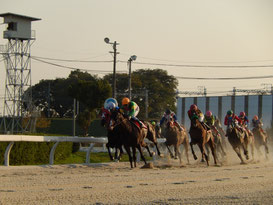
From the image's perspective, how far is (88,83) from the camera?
57250 mm

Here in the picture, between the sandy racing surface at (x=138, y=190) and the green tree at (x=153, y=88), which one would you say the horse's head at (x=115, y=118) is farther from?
the green tree at (x=153, y=88)

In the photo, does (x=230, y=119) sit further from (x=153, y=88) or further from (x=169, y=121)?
(x=153, y=88)

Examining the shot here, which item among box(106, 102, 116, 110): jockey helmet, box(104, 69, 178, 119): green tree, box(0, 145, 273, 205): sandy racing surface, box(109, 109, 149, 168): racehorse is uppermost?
box(104, 69, 178, 119): green tree

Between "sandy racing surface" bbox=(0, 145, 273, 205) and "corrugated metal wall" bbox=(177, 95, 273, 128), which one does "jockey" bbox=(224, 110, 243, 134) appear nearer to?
"sandy racing surface" bbox=(0, 145, 273, 205)

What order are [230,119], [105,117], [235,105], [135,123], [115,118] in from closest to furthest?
[115,118]
[105,117]
[135,123]
[230,119]
[235,105]

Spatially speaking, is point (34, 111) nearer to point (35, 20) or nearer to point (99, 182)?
point (35, 20)

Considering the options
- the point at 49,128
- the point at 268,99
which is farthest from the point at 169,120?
the point at 49,128

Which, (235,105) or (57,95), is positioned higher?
(57,95)

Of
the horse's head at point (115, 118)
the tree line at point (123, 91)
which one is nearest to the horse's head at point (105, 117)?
the horse's head at point (115, 118)

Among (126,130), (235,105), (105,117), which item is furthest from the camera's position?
(235,105)

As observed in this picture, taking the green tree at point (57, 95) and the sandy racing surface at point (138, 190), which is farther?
the green tree at point (57, 95)

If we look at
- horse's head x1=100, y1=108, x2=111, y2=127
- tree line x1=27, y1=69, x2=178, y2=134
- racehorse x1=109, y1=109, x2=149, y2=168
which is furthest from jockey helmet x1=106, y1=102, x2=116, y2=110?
tree line x1=27, y1=69, x2=178, y2=134

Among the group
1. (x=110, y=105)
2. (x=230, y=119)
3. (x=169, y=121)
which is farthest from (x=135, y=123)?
(x=230, y=119)

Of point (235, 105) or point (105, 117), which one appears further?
point (235, 105)
